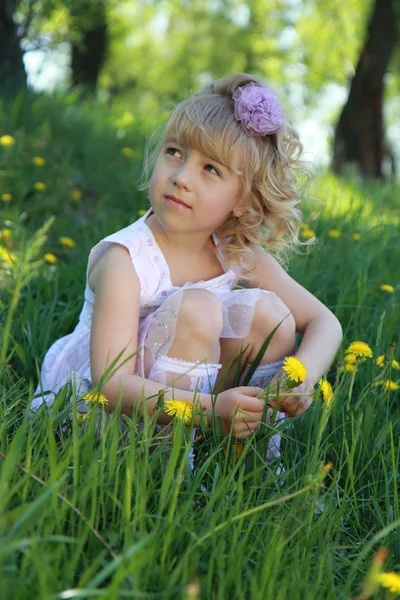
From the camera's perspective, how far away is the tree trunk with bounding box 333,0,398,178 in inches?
344

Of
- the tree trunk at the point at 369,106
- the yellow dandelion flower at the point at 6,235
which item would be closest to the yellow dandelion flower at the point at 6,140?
the yellow dandelion flower at the point at 6,235

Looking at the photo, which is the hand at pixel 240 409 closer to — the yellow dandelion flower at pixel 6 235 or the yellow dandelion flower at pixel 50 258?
the yellow dandelion flower at pixel 50 258

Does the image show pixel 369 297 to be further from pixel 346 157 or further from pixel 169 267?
pixel 346 157

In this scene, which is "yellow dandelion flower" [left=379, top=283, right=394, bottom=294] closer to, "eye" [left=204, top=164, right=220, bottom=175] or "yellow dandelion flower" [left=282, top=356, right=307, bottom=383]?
"eye" [left=204, top=164, right=220, bottom=175]

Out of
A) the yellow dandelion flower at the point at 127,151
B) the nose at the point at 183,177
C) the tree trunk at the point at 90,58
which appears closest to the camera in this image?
the nose at the point at 183,177

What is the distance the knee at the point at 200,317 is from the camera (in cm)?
176

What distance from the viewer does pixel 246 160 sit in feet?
6.47

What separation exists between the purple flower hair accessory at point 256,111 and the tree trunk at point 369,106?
6.98 meters

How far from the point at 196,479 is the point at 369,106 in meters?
8.26

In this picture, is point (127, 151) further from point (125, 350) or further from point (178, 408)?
point (178, 408)

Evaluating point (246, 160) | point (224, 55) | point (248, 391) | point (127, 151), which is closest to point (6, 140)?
point (127, 151)

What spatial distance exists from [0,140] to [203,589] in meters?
3.01

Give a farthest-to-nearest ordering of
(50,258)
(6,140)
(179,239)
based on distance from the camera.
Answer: (6,140)
(50,258)
(179,239)

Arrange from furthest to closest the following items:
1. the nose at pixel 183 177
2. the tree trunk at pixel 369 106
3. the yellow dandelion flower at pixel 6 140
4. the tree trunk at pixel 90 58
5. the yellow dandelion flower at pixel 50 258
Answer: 1. the tree trunk at pixel 90 58
2. the tree trunk at pixel 369 106
3. the yellow dandelion flower at pixel 6 140
4. the yellow dandelion flower at pixel 50 258
5. the nose at pixel 183 177
